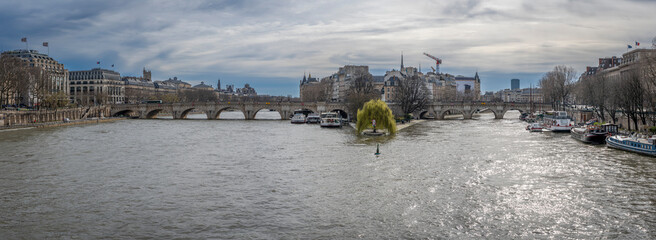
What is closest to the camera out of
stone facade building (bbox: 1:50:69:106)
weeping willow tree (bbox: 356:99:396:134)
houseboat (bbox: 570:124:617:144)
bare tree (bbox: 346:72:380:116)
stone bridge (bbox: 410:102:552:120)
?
houseboat (bbox: 570:124:617:144)

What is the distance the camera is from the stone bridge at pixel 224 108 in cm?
10156

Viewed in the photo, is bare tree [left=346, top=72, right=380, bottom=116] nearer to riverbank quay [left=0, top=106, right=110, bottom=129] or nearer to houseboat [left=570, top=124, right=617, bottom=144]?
houseboat [left=570, top=124, right=617, bottom=144]

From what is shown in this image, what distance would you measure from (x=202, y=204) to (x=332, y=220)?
564 centimetres

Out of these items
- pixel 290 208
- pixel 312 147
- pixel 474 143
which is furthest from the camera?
pixel 474 143

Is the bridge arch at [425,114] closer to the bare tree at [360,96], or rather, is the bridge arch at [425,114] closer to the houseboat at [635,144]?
the bare tree at [360,96]

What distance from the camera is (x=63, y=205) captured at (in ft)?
68.4

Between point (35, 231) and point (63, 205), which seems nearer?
point (35, 231)

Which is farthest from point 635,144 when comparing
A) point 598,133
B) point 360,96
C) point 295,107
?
point 295,107

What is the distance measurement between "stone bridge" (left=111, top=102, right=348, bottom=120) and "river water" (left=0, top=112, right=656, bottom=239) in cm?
6182

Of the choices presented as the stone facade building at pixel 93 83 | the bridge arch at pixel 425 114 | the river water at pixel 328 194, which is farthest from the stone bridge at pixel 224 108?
the stone facade building at pixel 93 83

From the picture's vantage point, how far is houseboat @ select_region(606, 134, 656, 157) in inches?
1416

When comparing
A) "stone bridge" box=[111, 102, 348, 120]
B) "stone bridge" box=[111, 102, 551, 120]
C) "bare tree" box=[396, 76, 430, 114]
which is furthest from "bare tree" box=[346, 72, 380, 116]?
"stone bridge" box=[111, 102, 348, 120]

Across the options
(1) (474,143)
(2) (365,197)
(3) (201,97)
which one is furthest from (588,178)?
(3) (201,97)

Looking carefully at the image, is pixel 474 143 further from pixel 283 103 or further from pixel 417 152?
pixel 283 103
